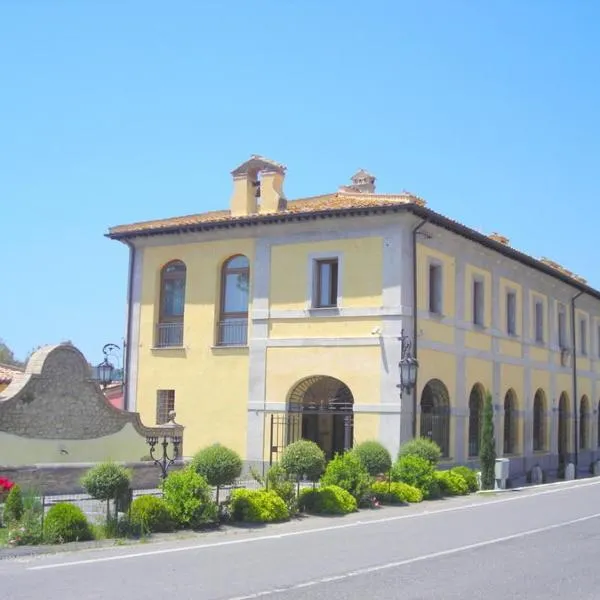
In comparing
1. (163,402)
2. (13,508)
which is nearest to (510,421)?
(163,402)

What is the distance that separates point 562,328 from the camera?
37.5m

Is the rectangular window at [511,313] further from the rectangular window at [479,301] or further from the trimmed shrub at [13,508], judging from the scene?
the trimmed shrub at [13,508]

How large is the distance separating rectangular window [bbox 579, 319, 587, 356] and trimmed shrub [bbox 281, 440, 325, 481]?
24.0 metres

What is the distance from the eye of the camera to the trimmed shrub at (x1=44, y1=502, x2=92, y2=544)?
12922 millimetres

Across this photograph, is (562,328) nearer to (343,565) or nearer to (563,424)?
(563,424)

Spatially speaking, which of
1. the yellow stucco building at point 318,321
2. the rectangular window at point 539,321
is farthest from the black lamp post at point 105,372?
the rectangular window at point 539,321

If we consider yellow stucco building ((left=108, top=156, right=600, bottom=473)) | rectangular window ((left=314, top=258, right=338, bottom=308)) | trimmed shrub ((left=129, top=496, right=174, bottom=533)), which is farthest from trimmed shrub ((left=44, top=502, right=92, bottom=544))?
rectangular window ((left=314, top=258, right=338, bottom=308))

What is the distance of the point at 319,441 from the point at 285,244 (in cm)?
633

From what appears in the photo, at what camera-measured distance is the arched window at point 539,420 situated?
115 feet

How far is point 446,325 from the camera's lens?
88.7ft

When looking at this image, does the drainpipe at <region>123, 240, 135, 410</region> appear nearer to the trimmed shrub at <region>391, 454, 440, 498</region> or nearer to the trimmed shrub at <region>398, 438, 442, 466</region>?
the trimmed shrub at <region>398, 438, 442, 466</region>

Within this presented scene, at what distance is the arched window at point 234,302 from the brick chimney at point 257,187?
1.60 m

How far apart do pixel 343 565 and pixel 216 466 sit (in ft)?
18.3

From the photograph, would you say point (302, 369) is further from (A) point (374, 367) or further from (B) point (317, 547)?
(B) point (317, 547)
